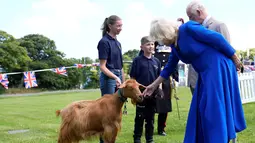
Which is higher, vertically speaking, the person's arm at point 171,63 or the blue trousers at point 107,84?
the person's arm at point 171,63

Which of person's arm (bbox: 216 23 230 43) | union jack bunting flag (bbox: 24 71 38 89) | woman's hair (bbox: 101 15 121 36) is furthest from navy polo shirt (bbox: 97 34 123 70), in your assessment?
union jack bunting flag (bbox: 24 71 38 89)

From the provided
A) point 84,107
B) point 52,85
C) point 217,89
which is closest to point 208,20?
point 217,89

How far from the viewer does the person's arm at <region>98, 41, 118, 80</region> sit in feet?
17.6

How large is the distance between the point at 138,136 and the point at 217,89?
118 inches

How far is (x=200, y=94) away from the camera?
3.87 metres

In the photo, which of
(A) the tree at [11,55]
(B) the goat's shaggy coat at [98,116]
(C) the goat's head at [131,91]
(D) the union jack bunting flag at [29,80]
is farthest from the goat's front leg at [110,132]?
(A) the tree at [11,55]

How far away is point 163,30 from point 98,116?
194cm

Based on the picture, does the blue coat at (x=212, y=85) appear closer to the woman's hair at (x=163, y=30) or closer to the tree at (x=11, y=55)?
the woman's hair at (x=163, y=30)

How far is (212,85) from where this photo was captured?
370 cm

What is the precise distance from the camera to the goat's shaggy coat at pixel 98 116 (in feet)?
16.7

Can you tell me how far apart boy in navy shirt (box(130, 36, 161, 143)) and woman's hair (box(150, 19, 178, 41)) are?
2.36m

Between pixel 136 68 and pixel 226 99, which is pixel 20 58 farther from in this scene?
pixel 226 99

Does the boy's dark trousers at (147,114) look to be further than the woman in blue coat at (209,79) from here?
Yes

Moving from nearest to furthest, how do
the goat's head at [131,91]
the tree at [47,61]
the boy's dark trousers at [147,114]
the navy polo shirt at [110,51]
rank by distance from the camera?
the goat's head at [131,91], the navy polo shirt at [110,51], the boy's dark trousers at [147,114], the tree at [47,61]
